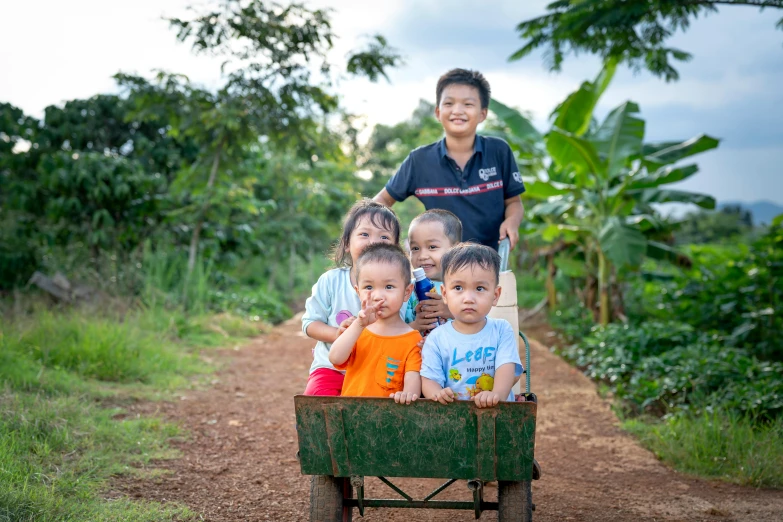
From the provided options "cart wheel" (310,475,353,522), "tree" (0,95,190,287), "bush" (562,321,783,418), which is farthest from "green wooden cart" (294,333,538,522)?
"tree" (0,95,190,287)

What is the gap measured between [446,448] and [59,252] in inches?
314

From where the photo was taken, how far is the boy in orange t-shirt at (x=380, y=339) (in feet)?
9.21

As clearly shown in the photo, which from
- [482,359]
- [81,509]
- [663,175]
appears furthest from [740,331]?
[81,509]

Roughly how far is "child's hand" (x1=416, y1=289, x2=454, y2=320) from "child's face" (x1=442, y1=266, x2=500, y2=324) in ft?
1.06

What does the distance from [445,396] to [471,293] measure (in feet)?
1.51

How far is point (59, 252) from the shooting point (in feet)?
30.2

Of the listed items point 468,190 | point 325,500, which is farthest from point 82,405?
point 468,190

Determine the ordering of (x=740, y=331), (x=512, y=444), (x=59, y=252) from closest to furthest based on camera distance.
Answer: (x=512, y=444) → (x=740, y=331) → (x=59, y=252)

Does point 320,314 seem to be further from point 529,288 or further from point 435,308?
point 529,288

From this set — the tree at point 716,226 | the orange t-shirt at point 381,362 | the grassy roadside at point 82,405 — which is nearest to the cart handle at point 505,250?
the orange t-shirt at point 381,362

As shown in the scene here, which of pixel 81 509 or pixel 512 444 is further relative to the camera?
pixel 81 509

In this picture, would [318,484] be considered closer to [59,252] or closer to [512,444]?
[512,444]

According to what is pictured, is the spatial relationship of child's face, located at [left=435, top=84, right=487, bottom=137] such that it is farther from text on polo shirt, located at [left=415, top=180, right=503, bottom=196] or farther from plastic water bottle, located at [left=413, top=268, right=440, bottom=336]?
plastic water bottle, located at [left=413, top=268, right=440, bottom=336]

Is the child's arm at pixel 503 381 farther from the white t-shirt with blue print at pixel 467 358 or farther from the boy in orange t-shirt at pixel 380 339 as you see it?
the boy in orange t-shirt at pixel 380 339
